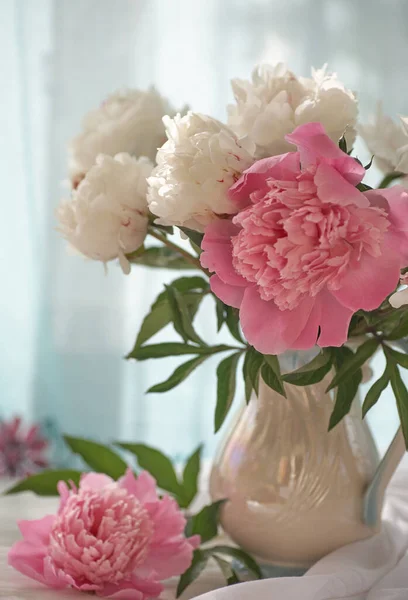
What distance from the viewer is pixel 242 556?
65 cm

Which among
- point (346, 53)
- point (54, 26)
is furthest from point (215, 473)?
point (54, 26)

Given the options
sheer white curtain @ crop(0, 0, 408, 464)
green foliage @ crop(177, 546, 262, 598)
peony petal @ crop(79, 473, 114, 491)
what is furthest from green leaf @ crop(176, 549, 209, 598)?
sheer white curtain @ crop(0, 0, 408, 464)

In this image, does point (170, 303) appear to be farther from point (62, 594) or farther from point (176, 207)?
point (62, 594)

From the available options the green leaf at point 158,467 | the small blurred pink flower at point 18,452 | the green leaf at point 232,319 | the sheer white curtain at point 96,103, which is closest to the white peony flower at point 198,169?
the green leaf at point 232,319

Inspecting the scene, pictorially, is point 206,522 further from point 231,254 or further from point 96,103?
point 96,103

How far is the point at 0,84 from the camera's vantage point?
190 cm

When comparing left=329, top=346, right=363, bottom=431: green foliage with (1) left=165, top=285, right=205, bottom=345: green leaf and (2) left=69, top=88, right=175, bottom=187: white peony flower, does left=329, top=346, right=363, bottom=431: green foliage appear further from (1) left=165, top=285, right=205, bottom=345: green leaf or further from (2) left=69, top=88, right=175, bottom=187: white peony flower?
(2) left=69, top=88, right=175, bottom=187: white peony flower

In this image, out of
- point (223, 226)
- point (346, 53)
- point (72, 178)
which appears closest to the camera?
point (223, 226)

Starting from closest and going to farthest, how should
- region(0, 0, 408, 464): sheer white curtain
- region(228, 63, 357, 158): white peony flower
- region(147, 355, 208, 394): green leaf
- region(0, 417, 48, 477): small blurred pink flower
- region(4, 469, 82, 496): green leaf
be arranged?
region(228, 63, 357, 158): white peony flower < region(147, 355, 208, 394): green leaf < region(4, 469, 82, 496): green leaf < region(0, 417, 48, 477): small blurred pink flower < region(0, 0, 408, 464): sheer white curtain

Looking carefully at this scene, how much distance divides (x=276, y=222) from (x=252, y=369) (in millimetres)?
153

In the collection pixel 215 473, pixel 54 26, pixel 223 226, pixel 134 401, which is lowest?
pixel 134 401

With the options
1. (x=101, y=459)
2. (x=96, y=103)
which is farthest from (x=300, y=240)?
(x=96, y=103)

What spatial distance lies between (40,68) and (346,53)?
0.78m

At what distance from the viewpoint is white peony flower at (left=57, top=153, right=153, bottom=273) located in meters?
0.56
